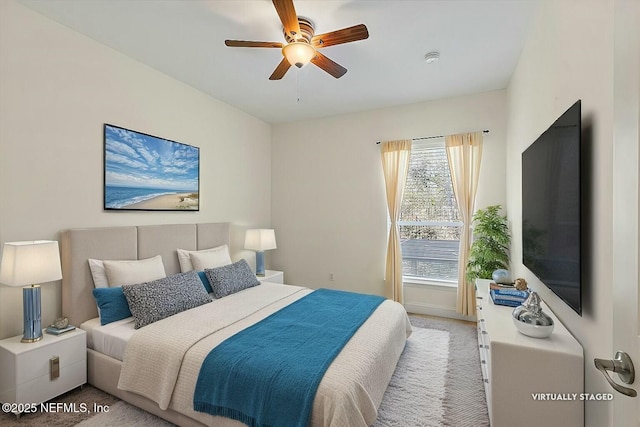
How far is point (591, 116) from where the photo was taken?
1401 millimetres

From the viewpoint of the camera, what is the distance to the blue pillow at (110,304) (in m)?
2.38

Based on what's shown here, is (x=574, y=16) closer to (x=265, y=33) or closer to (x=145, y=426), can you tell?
(x=265, y=33)

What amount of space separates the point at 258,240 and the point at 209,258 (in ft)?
2.85

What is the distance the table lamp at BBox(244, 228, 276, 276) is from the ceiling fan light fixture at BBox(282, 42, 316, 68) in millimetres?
2522

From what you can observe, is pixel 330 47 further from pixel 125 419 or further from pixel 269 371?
pixel 125 419

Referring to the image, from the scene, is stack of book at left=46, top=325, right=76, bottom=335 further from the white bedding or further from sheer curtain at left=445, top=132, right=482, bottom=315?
sheer curtain at left=445, top=132, right=482, bottom=315

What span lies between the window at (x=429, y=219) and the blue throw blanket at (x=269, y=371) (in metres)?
2.20

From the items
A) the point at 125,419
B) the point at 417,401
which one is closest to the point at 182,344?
the point at 125,419

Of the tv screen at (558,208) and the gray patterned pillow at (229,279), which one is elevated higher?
the tv screen at (558,208)

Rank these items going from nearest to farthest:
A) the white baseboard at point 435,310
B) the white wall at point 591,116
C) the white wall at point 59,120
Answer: the white wall at point 591,116 → the white wall at point 59,120 → the white baseboard at point 435,310

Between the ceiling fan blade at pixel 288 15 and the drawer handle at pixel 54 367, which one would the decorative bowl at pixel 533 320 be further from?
Answer: the drawer handle at pixel 54 367

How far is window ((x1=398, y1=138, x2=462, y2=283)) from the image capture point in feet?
13.2

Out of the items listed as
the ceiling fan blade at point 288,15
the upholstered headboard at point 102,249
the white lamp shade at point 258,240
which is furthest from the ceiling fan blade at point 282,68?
the white lamp shade at point 258,240

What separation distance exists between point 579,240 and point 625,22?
3.40 ft
